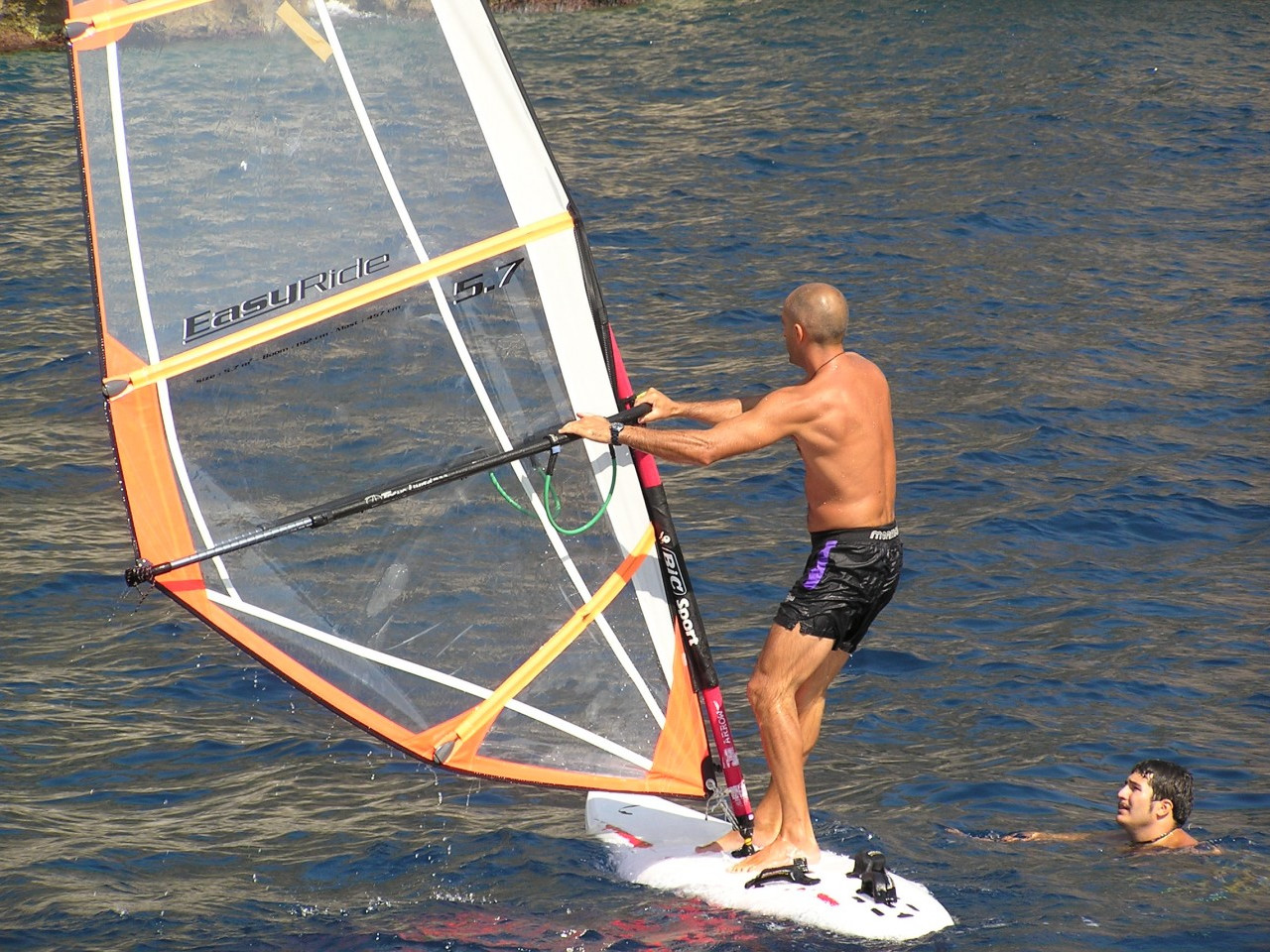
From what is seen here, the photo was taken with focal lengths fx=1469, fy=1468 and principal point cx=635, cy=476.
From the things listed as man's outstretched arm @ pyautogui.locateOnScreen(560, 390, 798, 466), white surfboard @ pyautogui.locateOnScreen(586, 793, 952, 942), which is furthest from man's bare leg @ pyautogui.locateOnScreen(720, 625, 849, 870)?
man's outstretched arm @ pyautogui.locateOnScreen(560, 390, 798, 466)

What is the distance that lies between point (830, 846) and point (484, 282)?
9.11 feet

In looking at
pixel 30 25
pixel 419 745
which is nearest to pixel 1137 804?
pixel 419 745

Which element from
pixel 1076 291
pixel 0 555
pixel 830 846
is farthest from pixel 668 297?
pixel 830 846

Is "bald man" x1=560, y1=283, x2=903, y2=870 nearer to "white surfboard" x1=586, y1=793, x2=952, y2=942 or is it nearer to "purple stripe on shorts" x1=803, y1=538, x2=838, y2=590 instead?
"purple stripe on shorts" x1=803, y1=538, x2=838, y2=590

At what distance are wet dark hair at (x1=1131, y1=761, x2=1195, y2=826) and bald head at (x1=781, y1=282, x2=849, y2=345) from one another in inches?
92.7

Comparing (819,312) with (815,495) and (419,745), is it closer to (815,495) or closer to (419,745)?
(815,495)

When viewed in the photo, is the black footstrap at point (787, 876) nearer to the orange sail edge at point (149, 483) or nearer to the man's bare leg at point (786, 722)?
the man's bare leg at point (786, 722)

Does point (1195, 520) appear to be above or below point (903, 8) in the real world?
below

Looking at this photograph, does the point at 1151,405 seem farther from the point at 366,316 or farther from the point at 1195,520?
the point at 366,316

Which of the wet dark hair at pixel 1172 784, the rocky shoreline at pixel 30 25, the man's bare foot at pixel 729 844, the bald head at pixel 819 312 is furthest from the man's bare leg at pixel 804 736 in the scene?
the rocky shoreline at pixel 30 25

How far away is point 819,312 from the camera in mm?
5379

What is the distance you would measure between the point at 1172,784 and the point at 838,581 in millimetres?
1781

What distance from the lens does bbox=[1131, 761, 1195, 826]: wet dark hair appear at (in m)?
6.11

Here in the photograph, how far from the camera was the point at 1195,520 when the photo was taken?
374 inches
